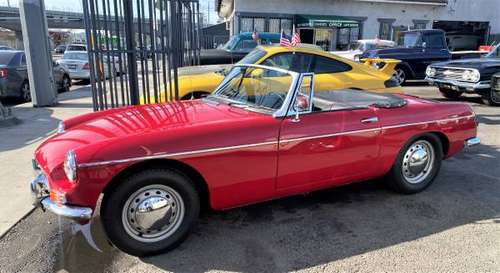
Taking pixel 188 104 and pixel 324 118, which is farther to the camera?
pixel 188 104

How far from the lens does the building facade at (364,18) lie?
969 inches

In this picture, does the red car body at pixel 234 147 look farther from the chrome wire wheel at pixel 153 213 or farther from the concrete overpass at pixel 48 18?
the concrete overpass at pixel 48 18

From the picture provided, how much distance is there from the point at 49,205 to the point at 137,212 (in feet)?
2.06

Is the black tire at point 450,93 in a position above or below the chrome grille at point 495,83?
below

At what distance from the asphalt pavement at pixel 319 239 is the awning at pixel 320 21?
21.8 m

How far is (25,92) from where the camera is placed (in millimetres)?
11055

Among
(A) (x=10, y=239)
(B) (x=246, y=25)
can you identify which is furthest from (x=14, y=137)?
(B) (x=246, y=25)

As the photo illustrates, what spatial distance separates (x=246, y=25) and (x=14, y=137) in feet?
63.0

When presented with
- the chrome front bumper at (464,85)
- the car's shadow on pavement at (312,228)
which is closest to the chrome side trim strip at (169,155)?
the car's shadow on pavement at (312,228)

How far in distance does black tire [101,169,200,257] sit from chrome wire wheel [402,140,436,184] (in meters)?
2.39

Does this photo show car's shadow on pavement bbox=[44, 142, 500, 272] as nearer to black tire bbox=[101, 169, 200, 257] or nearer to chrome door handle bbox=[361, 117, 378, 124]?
black tire bbox=[101, 169, 200, 257]

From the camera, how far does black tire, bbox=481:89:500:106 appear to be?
974 centimetres

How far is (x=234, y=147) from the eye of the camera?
10.8 feet

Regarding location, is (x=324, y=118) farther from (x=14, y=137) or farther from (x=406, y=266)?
(x=14, y=137)
